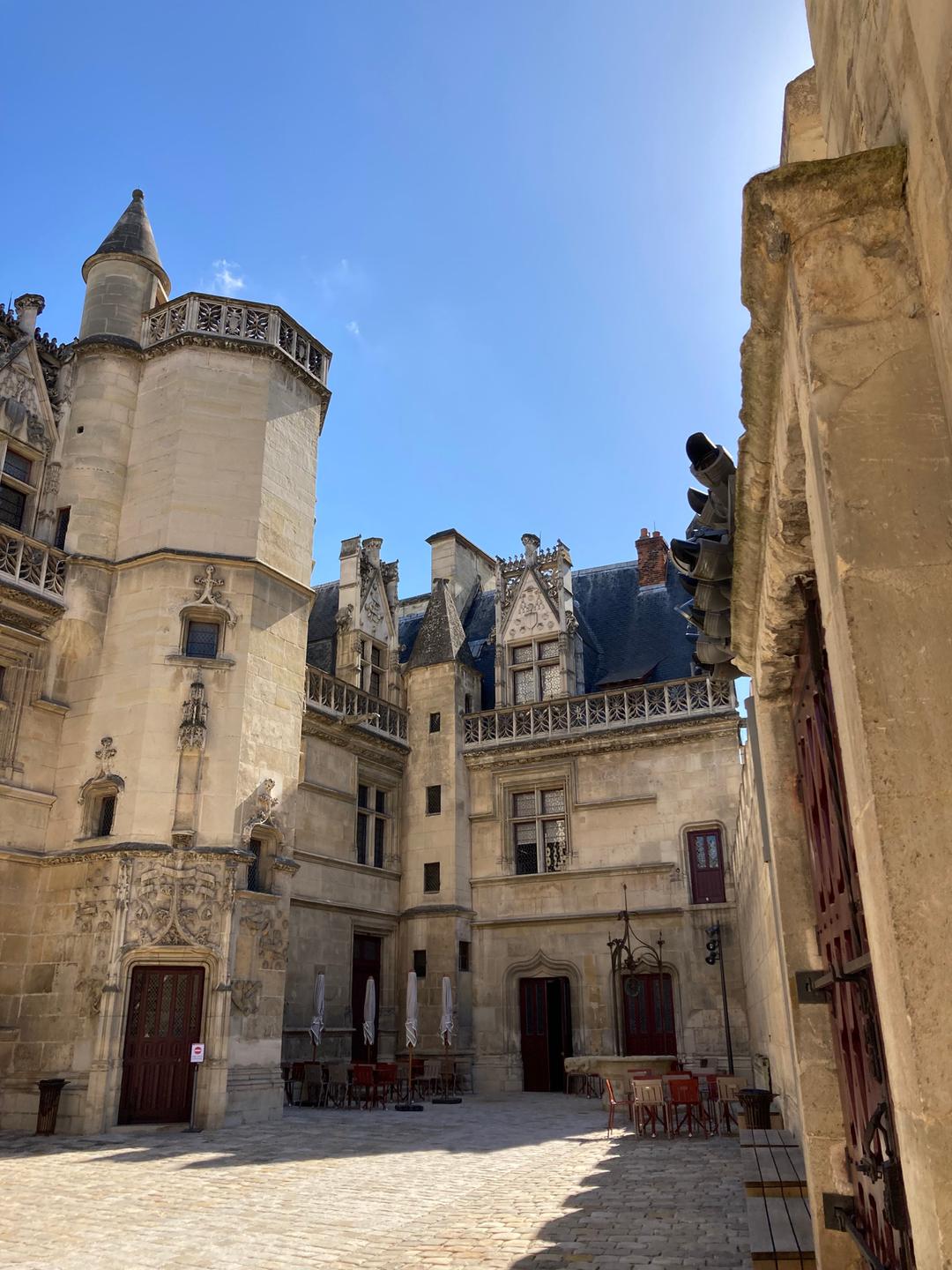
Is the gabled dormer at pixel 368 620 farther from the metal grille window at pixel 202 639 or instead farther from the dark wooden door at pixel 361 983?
the metal grille window at pixel 202 639

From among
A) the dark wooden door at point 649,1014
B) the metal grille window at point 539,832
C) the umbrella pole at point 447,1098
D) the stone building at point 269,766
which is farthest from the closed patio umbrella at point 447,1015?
the dark wooden door at point 649,1014

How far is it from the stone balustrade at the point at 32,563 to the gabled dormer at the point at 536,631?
10052 millimetres

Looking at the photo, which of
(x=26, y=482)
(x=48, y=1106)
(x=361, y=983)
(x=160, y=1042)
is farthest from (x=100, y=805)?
(x=361, y=983)

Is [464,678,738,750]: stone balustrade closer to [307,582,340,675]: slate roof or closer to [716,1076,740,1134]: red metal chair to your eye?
[307,582,340,675]: slate roof

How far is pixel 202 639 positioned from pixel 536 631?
354 inches

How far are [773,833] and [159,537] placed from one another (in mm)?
12275

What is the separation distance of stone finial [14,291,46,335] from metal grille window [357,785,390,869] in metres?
10.1

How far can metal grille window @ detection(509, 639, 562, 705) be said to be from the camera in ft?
69.7

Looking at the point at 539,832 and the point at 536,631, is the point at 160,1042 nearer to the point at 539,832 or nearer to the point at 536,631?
the point at 539,832

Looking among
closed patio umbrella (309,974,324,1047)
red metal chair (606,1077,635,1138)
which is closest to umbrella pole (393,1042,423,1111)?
closed patio umbrella (309,974,324,1047)

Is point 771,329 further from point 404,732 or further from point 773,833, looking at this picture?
point 404,732

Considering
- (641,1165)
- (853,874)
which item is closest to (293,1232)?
(641,1165)

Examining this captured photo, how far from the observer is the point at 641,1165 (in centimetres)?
881

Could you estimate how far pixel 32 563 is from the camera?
14.0m
